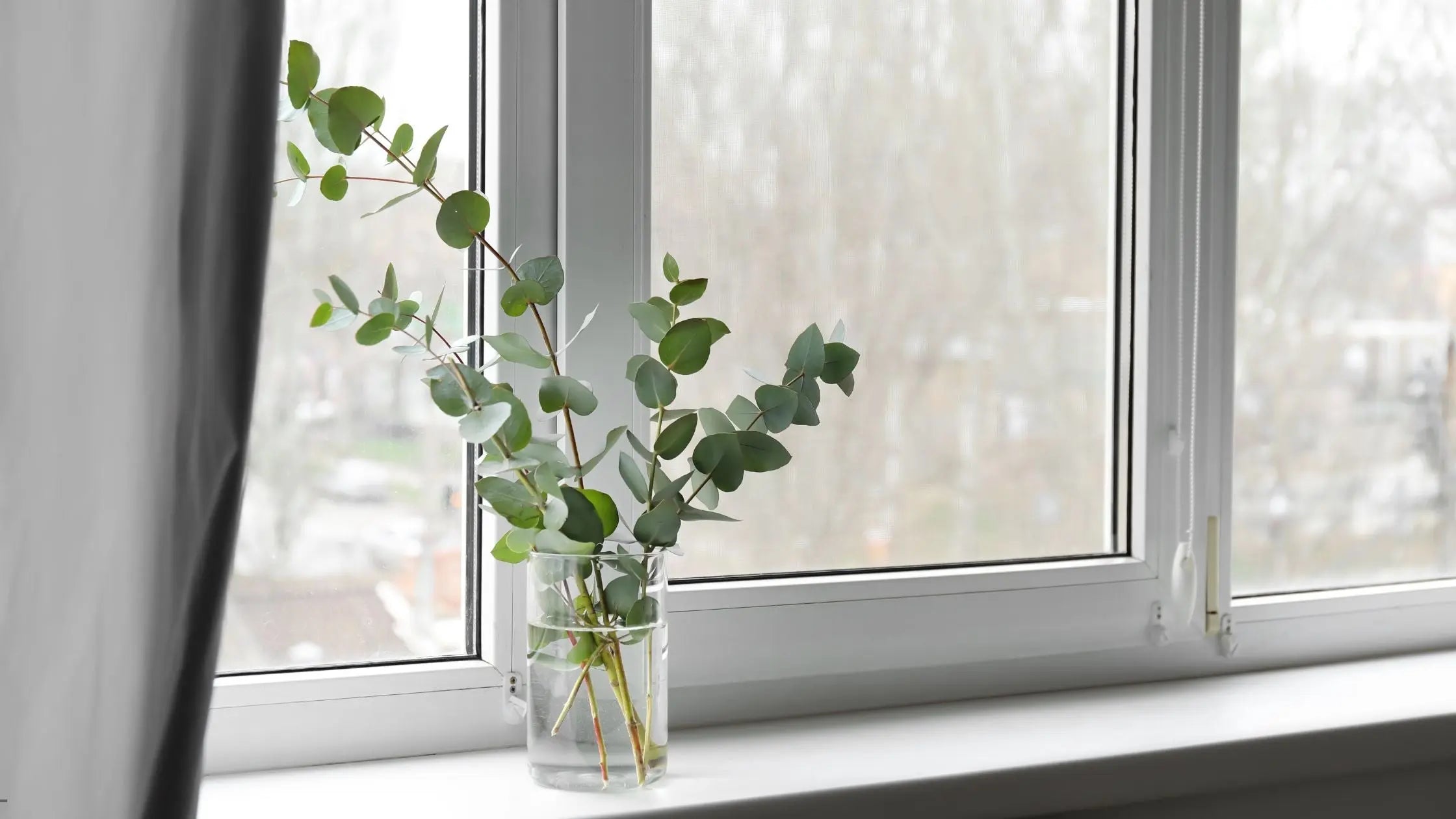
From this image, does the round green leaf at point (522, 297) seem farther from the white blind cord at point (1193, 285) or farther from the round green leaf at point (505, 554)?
the white blind cord at point (1193, 285)

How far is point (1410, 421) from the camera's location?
4.67 feet

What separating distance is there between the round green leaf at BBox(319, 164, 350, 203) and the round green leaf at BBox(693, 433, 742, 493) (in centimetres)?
31

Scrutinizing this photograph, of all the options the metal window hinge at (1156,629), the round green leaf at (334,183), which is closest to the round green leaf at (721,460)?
the round green leaf at (334,183)

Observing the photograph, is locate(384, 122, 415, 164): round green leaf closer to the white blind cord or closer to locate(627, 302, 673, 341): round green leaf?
locate(627, 302, 673, 341): round green leaf

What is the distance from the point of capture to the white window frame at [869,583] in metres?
Result: 0.98

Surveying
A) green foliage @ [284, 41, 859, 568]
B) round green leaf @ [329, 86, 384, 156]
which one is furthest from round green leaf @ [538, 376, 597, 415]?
round green leaf @ [329, 86, 384, 156]

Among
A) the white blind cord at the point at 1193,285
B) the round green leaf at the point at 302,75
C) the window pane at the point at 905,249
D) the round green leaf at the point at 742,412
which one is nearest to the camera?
the round green leaf at the point at 302,75

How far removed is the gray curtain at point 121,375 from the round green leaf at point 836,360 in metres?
0.40

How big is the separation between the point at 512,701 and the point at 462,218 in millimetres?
398

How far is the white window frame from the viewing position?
0.98 meters

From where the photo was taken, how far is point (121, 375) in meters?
0.64

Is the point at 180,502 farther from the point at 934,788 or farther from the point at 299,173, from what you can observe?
the point at 934,788

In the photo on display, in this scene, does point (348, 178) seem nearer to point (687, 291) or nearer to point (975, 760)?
point (687, 291)

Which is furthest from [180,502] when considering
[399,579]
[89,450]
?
[399,579]
